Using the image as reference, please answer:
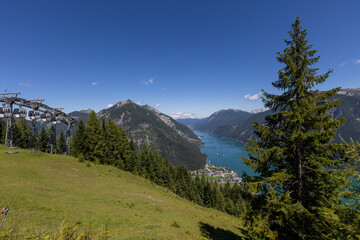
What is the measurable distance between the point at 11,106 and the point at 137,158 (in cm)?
3713

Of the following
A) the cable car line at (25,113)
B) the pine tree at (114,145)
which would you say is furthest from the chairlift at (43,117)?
the pine tree at (114,145)

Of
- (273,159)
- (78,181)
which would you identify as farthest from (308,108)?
(78,181)

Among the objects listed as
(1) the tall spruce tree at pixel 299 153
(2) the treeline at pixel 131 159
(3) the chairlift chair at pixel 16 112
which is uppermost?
(3) the chairlift chair at pixel 16 112

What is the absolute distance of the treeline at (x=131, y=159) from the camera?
44031mm

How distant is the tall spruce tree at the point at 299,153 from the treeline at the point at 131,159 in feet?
110

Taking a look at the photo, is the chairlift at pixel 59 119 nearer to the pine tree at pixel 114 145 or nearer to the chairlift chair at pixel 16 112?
the chairlift chair at pixel 16 112

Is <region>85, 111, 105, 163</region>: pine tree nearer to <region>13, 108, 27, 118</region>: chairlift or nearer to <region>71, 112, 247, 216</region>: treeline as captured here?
<region>71, 112, 247, 216</region>: treeline

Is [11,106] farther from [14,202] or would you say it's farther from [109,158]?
[14,202]

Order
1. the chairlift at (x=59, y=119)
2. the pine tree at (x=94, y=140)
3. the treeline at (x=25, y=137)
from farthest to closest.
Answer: the treeline at (x=25, y=137) → the chairlift at (x=59, y=119) → the pine tree at (x=94, y=140)

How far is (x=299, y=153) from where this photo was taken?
9.52 m

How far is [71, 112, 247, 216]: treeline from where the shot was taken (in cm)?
4403

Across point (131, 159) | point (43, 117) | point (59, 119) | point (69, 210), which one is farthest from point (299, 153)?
point (59, 119)

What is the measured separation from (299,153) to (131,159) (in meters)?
52.6

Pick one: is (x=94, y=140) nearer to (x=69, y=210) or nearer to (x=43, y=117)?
(x=43, y=117)
